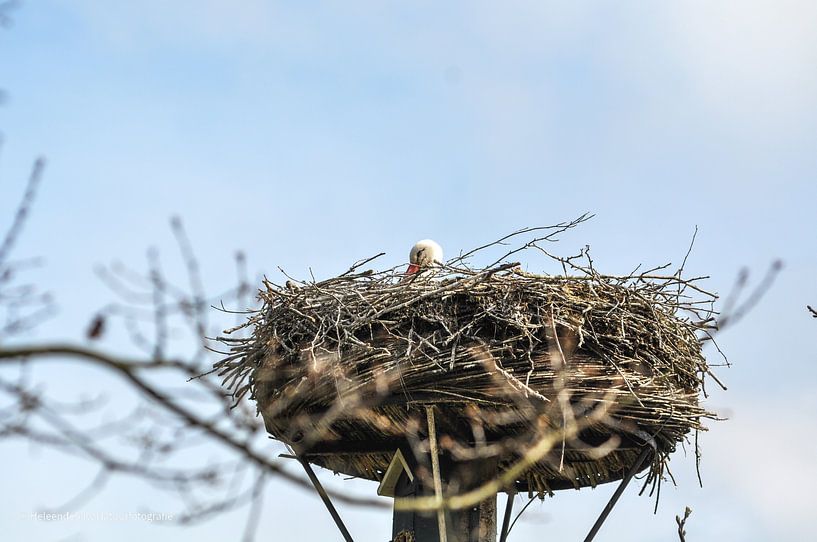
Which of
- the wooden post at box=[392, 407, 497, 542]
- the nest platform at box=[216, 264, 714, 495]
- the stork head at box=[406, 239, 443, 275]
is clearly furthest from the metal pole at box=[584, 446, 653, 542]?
the stork head at box=[406, 239, 443, 275]

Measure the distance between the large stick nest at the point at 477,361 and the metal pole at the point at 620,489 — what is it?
10cm

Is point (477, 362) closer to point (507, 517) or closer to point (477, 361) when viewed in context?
point (477, 361)

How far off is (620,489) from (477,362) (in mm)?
1521

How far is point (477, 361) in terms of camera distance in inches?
Answer: 232

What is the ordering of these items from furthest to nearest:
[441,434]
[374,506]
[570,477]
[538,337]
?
[570,477], [441,434], [538,337], [374,506]

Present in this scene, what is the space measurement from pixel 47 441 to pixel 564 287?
4.04 m

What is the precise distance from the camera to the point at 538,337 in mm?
6152

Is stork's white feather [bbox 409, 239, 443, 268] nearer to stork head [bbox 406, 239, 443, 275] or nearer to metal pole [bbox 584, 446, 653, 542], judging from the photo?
stork head [bbox 406, 239, 443, 275]

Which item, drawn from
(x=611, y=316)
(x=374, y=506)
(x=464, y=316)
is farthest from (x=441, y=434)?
(x=374, y=506)

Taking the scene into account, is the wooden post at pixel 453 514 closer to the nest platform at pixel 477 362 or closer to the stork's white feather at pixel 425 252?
the nest platform at pixel 477 362

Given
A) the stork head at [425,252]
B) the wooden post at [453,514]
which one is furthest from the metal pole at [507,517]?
the stork head at [425,252]

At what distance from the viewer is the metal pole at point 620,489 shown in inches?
264

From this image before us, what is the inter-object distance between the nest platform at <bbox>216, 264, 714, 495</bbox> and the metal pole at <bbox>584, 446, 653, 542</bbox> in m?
0.07

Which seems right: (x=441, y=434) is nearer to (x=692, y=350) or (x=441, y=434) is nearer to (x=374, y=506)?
(x=692, y=350)
